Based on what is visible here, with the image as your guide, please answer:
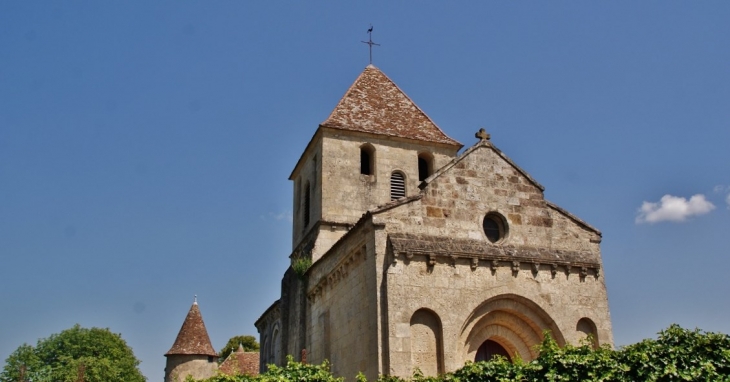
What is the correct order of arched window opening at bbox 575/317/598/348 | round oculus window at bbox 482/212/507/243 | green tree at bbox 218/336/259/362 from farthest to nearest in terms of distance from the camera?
green tree at bbox 218/336/259/362
round oculus window at bbox 482/212/507/243
arched window opening at bbox 575/317/598/348

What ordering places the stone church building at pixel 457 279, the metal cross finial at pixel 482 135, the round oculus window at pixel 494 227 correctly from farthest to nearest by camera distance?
the metal cross finial at pixel 482 135, the round oculus window at pixel 494 227, the stone church building at pixel 457 279

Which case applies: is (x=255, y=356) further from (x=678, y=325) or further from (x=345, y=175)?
(x=678, y=325)

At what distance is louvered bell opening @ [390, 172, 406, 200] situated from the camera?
67.6 feet

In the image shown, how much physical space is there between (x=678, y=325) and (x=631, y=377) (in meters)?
1.33

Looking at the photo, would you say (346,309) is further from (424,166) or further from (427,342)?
(424,166)

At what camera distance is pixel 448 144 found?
21703 mm

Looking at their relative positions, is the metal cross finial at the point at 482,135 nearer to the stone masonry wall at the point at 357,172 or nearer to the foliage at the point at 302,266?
the stone masonry wall at the point at 357,172

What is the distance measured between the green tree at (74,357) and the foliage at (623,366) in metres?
42.2

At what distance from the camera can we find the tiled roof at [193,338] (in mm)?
35031

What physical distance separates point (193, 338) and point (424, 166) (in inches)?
809

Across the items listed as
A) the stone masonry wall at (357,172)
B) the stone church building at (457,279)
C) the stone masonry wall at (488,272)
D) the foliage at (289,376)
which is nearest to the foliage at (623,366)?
the foliage at (289,376)

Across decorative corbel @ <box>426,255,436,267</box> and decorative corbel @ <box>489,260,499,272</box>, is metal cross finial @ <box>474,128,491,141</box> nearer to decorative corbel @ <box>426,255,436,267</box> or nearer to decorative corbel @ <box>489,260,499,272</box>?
decorative corbel @ <box>489,260,499,272</box>

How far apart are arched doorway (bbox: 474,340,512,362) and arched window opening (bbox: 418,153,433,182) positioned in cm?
796

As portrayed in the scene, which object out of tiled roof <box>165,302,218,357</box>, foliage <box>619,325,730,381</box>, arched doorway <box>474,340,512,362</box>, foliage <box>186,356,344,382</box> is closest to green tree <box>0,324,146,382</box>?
tiled roof <box>165,302,218,357</box>
